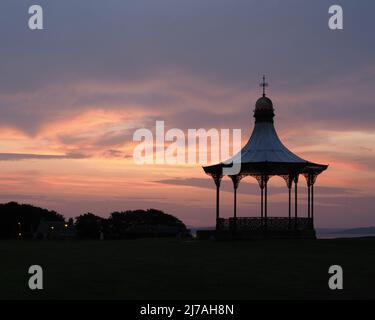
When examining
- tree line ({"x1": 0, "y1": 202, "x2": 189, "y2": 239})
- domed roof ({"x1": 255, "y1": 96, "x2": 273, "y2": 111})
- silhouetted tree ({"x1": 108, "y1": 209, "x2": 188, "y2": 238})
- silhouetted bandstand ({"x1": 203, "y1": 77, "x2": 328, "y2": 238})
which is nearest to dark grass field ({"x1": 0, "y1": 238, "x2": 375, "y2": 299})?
silhouetted bandstand ({"x1": 203, "y1": 77, "x2": 328, "y2": 238})

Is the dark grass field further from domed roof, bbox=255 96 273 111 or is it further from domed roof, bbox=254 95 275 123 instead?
domed roof, bbox=255 96 273 111

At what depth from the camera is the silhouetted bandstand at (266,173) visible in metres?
45.9

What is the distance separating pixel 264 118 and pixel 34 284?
29.4 metres

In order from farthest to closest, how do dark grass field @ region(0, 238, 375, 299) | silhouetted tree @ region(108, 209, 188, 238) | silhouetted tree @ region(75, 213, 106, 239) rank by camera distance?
silhouetted tree @ region(108, 209, 188, 238)
silhouetted tree @ region(75, 213, 106, 239)
dark grass field @ region(0, 238, 375, 299)

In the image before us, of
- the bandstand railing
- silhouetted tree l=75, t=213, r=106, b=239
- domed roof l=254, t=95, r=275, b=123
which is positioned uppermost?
domed roof l=254, t=95, r=275, b=123

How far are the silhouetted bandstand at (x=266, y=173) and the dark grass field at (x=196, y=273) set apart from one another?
395 inches

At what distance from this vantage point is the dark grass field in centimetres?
2034

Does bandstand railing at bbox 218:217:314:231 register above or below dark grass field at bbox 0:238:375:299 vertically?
above

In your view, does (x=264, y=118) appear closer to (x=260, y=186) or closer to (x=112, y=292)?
(x=260, y=186)

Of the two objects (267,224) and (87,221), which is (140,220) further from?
(267,224)

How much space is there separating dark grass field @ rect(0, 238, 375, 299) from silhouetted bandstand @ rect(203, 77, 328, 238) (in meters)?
10.0

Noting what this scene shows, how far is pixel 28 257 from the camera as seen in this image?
3316 cm

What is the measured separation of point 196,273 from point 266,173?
21407mm
